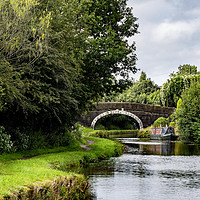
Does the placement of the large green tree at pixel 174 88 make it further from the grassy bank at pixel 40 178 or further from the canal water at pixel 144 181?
the grassy bank at pixel 40 178

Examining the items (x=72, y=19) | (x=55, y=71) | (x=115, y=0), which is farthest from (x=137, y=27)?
(x=55, y=71)

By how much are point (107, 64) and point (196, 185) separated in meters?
10.9

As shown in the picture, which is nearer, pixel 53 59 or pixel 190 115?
Answer: pixel 53 59

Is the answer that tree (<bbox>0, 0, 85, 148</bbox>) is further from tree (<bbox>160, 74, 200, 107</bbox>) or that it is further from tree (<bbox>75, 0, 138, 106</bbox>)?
tree (<bbox>160, 74, 200, 107</bbox>)

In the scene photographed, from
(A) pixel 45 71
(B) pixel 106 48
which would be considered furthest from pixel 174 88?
(A) pixel 45 71

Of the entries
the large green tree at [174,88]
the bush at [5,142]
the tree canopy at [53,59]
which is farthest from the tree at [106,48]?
the large green tree at [174,88]

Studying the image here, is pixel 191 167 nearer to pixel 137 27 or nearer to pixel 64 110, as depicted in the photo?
pixel 64 110

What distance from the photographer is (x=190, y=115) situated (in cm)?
3381

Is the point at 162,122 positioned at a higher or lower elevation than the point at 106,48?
lower

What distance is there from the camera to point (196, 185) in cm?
1187

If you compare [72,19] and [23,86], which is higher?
[72,19]

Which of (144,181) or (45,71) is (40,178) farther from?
(45,71)

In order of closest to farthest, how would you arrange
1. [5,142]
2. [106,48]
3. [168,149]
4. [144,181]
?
[144,181] < [5,142] < [106,48] < [168,149]

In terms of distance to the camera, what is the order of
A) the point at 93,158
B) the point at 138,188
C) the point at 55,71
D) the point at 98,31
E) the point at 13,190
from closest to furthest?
1. the point at 13,190
2. the point at 138,188
3. the point at 55,71
4. the point at 93,158
5. the point at 98,31
